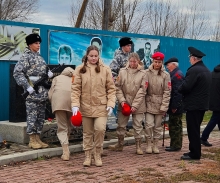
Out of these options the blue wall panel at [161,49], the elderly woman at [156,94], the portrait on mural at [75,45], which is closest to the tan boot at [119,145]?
the elderly woman at [156,94]

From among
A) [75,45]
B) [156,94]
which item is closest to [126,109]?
[156,94]

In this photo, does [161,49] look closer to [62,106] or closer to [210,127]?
[210,127]

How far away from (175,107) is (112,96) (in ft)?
5.40

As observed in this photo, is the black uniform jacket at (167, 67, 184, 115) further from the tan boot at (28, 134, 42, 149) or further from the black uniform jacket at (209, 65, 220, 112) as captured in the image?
the tan boot at (28, 134, 42, 149)

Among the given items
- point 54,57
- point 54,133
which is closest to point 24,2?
point 54,57

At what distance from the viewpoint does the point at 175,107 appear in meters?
7.97

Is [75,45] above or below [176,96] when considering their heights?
above

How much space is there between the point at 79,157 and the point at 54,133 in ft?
3.41

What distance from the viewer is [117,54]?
8664mm

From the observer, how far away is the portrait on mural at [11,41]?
877 centimetres

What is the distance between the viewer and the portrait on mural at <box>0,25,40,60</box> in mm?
8773

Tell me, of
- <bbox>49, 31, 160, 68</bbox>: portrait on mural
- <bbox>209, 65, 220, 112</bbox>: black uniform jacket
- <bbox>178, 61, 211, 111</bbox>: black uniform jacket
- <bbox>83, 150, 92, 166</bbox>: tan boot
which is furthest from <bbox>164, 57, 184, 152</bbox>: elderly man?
<bbox>49, 31, 160, 68</bbox>: portrait on mural

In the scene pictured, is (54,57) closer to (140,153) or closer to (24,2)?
(140,153)

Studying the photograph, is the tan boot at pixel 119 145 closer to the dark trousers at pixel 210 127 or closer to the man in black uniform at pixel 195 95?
the man in black uniform at pixel 195 95
